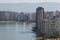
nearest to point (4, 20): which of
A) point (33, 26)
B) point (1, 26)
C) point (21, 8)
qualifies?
point (1, 26)

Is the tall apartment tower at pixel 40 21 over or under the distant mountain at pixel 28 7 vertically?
under

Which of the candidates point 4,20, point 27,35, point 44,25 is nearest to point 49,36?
point 44,25

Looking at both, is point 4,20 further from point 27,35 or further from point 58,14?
point 58,14

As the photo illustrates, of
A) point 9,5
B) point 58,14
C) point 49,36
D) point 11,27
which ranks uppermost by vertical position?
point 9,5

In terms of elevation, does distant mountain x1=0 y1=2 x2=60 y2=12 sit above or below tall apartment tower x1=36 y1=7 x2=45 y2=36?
above

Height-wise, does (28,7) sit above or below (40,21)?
above

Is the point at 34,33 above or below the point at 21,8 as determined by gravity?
below

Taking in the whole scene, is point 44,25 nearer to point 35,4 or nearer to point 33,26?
point 33,26
